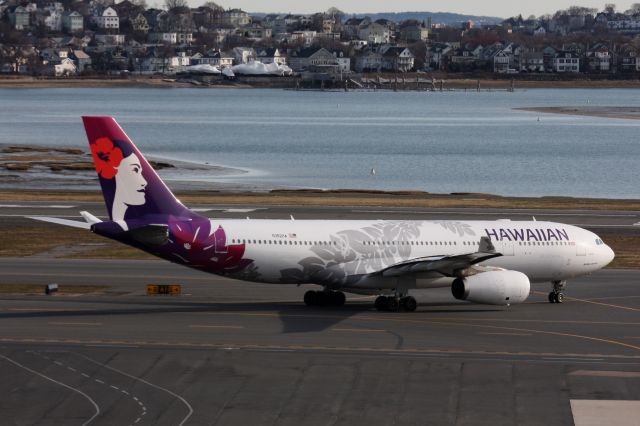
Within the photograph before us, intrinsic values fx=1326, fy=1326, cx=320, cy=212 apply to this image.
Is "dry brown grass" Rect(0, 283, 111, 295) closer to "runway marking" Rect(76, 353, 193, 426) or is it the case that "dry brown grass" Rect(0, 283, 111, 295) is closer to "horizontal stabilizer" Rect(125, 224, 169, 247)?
"horizontal stabilizer" Rect(125, 224, 169, 247)

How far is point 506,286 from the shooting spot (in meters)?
53.5

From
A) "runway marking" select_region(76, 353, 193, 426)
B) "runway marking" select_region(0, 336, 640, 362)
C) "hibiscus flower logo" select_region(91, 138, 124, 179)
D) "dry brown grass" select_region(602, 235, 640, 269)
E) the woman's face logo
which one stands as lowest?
"dry brown grass" select_region(602, 235, 640, 269)

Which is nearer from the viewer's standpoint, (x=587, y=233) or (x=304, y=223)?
(x=304, y=223)

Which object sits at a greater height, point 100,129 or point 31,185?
point 100,129

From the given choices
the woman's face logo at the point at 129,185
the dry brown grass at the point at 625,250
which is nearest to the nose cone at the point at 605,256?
the dry brown grass at the point at 625,250

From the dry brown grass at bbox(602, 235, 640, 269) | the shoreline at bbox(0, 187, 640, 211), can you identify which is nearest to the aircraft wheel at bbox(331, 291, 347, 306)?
the dry brown grass at bbox(602, 235, 640, 269)

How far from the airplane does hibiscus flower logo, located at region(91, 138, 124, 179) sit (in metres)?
0.04

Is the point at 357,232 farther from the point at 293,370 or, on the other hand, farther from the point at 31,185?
the point at 31,185

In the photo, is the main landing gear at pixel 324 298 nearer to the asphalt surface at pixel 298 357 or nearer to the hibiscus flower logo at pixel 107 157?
the asphalt surface at pixel 298 357

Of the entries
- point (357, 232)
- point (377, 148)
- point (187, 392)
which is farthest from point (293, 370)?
point (377, 148)

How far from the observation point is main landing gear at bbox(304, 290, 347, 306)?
5555cm

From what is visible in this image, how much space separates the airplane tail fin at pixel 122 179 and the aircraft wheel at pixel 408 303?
10.3 m

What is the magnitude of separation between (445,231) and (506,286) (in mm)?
4379

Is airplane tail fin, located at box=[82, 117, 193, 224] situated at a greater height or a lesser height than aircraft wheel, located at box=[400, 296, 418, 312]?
greater
